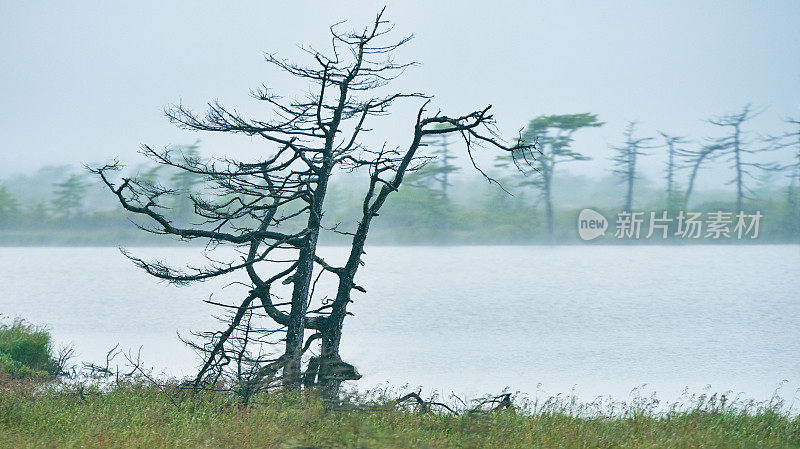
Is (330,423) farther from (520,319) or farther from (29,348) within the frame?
(520,319)

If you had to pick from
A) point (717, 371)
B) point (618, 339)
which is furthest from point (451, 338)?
point (717, 371)

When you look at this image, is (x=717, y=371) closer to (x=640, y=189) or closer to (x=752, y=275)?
(x=752, y=275)

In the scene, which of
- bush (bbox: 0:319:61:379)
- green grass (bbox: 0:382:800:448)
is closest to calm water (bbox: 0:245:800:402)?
bush (bbox: 0:319:61:379)

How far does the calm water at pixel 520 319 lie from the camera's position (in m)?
17.4

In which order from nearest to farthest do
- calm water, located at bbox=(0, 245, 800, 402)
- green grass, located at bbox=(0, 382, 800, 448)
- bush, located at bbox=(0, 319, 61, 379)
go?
green grass, located at bbox=(0, 382, 800, 448) < bush, located at bbox=(0, 319, 61, 379) < calm water, located at bbox=(0, 245, 800, 402)

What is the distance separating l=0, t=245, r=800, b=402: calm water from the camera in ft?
57.1

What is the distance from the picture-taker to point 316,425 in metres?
6.77

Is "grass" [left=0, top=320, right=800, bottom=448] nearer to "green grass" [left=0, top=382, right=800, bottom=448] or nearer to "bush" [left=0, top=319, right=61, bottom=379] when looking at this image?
"green grass" [left=0, top=382, right=800, bottom=448]

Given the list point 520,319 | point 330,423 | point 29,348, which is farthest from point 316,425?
point 520,319

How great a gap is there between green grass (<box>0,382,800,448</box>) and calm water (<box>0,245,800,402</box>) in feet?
9.64

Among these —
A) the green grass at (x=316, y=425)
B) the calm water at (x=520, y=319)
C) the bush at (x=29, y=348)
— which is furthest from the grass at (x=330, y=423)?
the bush at (x=29, y=348)

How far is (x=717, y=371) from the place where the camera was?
18359mm

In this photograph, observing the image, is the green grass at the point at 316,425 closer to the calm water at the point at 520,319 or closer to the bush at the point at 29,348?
the calm water at the point at 520,319

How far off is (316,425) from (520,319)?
20.4 meters
